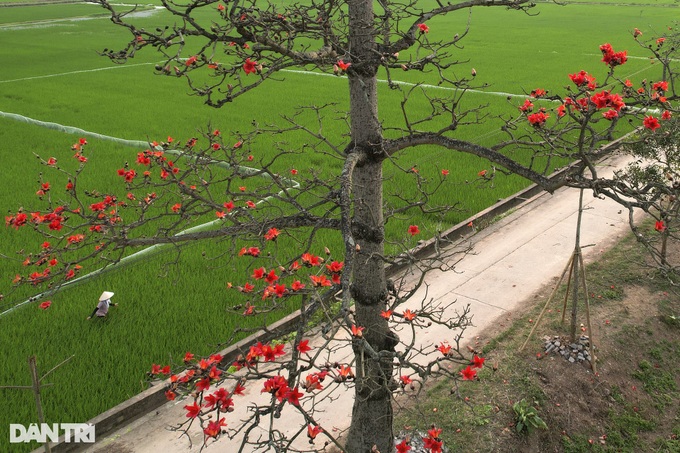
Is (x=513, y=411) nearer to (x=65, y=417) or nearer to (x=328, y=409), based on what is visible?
(x=328, y=409)

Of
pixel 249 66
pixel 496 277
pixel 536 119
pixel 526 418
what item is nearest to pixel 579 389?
pixel 526 418

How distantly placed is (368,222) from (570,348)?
2.80 m

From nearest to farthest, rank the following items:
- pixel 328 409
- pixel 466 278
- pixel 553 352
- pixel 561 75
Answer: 1. pixel 328 409
2. pixel 553 352
3. pixel 466 278
4. pixel 561 75

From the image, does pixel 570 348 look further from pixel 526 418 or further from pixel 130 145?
pixel 130 145

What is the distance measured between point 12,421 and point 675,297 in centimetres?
642

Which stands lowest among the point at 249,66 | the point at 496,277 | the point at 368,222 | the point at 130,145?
the point at 496,277

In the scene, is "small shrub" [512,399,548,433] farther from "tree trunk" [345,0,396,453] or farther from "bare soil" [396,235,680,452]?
"tree trunk" [345,0,396,453]

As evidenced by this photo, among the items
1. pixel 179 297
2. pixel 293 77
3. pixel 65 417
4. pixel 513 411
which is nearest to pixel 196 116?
pixel 293 77

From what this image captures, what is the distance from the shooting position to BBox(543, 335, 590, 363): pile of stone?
536 centimetres

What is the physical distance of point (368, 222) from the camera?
3.79 metres

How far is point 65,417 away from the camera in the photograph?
16.0 ft

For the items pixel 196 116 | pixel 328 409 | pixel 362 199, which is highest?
pixel 362 199

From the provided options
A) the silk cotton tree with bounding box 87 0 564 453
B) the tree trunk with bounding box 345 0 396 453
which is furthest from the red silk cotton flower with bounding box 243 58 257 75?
the tree trunk with bounding box 345 0 396 453

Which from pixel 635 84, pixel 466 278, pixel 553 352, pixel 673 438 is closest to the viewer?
pixel 673 438
